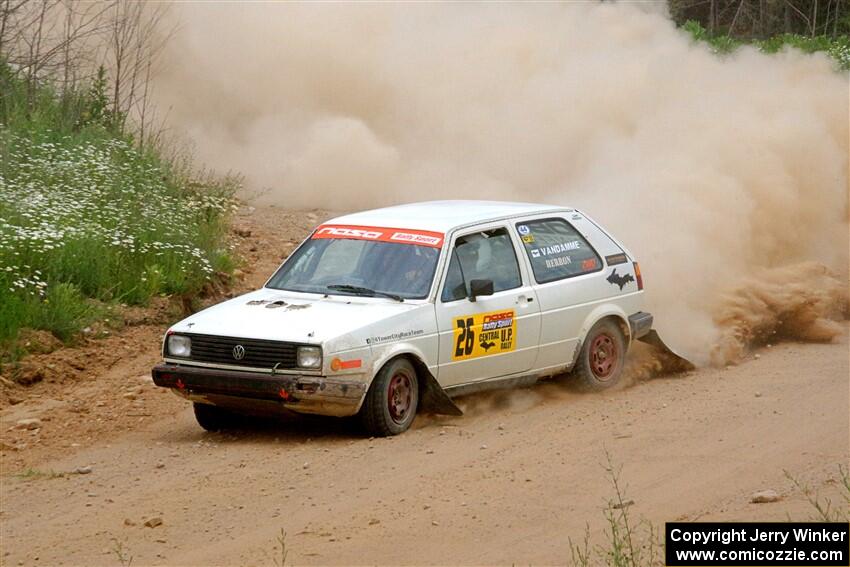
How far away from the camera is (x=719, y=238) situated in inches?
556

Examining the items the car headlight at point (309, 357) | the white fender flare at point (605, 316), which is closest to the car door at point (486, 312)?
the white fender flare at point (605, 316)

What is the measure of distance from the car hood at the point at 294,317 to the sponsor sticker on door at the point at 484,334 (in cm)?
46

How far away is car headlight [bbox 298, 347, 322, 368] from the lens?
8.73 metres

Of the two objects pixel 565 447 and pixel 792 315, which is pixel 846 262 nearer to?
pixel 792 315

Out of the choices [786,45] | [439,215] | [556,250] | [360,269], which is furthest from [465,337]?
[786,45]

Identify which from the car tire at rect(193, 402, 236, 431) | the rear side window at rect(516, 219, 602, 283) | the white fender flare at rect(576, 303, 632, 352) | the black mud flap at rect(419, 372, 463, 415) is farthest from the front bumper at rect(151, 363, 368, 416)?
the white fender flare at rect(576, 303, 632, 352)

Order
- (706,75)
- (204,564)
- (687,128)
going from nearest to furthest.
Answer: (204,564) → (687,128) → (706,75)

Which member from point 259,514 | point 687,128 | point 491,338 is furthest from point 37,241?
point 687,128

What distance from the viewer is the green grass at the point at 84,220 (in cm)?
1194

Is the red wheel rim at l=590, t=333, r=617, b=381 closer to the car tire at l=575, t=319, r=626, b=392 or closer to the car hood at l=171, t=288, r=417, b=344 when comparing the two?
the car tire at l=575, t=319, r=626, b=392

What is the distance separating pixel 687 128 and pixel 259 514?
1184cm

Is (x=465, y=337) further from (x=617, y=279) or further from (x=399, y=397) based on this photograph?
(x=617, y=279)

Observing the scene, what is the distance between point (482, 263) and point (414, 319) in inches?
37.9
